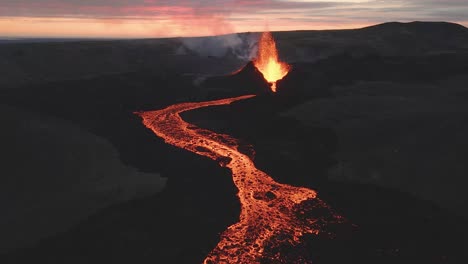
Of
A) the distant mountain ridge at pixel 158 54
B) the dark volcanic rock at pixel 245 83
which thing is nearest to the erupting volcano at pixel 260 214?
the dark volcanic rock at pixel 245 83

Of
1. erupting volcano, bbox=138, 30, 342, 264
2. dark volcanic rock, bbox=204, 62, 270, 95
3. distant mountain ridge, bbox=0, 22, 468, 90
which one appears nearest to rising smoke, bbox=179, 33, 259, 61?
distant mountain ridge, bbox=0, 22, 468, 90

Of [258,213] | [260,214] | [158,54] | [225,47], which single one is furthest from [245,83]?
[225,47]

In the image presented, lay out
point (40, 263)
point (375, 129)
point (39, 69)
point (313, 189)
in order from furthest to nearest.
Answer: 1. point (39, 69)
2. point (375, 129)
3. point (313, 189)
4. point (40, 263)

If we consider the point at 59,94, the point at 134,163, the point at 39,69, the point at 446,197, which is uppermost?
the point at 39,69

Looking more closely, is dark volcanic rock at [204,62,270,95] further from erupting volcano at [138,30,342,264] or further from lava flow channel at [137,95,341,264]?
lava flow channel at [137,95,341,264]

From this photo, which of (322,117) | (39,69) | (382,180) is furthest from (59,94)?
(382,180)

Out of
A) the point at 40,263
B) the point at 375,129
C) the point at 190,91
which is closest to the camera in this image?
the point at 40,263

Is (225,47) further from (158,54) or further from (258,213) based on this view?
(258,213)

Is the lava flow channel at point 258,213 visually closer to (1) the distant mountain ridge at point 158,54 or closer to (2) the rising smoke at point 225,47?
(1) the distant mountain ridge at point 158,54

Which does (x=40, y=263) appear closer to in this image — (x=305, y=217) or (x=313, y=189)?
(x=305, y=217)

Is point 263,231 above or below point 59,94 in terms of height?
below
